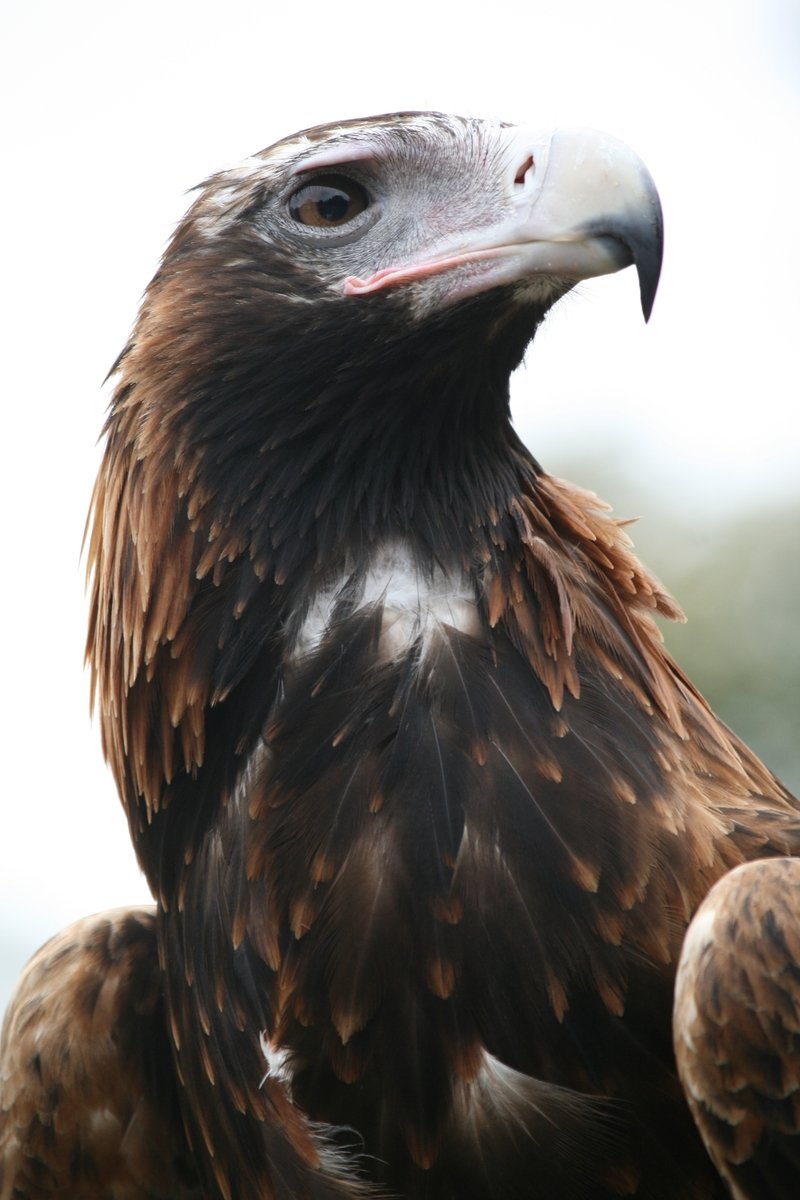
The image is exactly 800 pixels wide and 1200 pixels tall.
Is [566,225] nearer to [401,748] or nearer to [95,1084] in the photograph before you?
[401,748]

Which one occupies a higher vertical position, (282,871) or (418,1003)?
(282,871)

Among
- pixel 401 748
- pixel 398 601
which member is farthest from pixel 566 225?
pixel 401 748

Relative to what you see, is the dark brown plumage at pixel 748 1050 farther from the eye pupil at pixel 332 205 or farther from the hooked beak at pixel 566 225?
the eye pupil at pixel 332 205

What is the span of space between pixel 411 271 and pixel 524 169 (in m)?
0.30

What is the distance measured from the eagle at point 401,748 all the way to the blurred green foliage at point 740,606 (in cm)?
603

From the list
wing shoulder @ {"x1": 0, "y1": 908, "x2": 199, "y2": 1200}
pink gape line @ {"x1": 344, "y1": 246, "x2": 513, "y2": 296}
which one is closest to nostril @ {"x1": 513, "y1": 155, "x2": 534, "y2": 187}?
pink gape line @ {"x1": 344, "y1": 246, "x2": 513, "y2": 296}

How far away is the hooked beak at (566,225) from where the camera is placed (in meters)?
2.57

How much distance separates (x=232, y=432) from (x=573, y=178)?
0.85 m

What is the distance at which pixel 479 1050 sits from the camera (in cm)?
242

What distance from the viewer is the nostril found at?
2725 mm

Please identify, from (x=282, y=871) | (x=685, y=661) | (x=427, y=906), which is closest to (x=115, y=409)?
(x=282, y=871)

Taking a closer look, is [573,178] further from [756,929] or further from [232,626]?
[756,929]

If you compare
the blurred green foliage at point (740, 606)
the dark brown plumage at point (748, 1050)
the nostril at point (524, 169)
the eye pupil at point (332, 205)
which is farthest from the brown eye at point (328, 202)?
the blurred green foliage at point (740, 606)

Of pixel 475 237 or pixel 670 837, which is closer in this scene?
pixel 670 837
